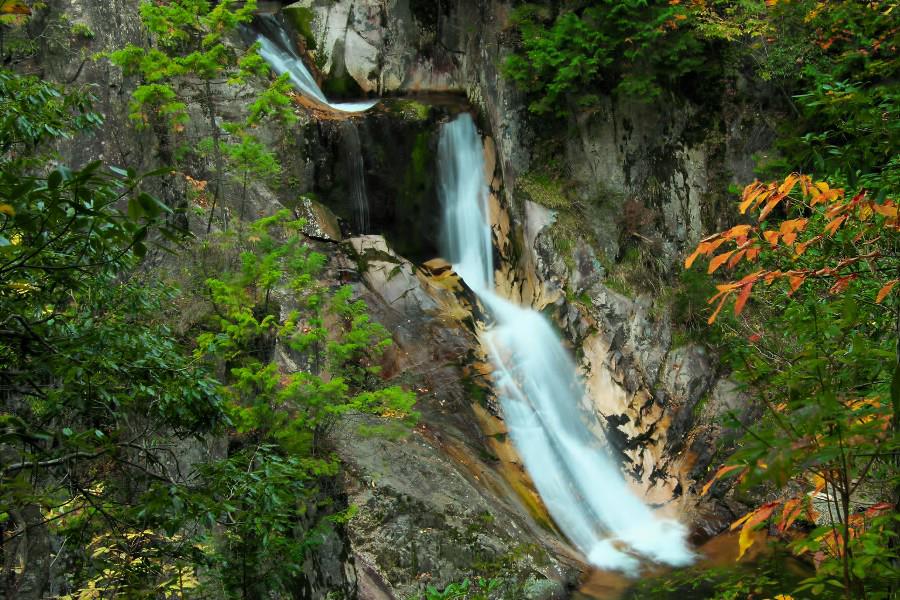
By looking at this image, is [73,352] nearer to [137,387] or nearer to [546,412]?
[137,387]

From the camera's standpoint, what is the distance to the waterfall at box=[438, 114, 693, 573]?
10.7m

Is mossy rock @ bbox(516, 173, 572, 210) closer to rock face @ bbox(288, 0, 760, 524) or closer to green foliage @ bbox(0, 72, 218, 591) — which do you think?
rock face @ bbox(288, 0, 760, 524)

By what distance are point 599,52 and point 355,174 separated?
5.32 metres

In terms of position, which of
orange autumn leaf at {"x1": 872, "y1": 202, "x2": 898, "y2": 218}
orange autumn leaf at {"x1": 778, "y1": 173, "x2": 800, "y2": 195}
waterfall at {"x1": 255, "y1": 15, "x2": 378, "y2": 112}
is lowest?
orange autumn leaf at {"x1": 872, "y1": 202, "x2": 898, "y2": 218}

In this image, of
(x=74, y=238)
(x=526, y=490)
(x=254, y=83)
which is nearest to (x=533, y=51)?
(x=254, y=83)

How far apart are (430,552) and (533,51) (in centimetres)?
990

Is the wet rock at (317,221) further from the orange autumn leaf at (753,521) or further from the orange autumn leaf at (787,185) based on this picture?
the orange autumn leaf at (753,521)

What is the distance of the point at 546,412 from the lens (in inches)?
472

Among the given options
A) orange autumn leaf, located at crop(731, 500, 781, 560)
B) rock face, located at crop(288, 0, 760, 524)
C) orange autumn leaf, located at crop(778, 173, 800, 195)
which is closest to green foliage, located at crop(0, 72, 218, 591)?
orange autumn leaf, located at crop(731, 500, 781, 560)

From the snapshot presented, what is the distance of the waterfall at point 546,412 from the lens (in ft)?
35.1

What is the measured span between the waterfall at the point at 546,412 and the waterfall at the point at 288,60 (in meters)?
2.38

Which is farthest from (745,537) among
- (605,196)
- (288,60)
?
(288,60)

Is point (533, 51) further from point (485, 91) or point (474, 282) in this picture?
point (474, 282)

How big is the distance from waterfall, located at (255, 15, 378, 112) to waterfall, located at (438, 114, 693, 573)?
238cm
